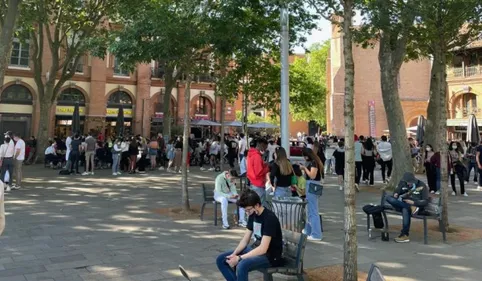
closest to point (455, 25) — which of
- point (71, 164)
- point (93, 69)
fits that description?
point (71, 164)

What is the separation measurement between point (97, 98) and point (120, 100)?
237cm

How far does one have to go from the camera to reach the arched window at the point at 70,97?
32.9 meters

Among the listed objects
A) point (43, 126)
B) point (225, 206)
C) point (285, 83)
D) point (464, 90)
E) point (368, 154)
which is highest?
point (464, 90)

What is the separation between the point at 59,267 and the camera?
17.5 ft

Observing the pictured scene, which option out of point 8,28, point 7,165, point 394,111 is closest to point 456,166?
point 394,111

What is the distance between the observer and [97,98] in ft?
112

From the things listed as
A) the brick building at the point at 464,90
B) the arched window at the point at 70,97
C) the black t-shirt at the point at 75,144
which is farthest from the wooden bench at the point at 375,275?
the brick building at the point at 464,90

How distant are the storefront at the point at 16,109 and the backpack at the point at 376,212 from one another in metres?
31.2

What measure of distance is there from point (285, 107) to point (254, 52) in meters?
2.19

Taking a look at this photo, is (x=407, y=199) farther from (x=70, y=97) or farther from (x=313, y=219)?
(x=70, y=97)

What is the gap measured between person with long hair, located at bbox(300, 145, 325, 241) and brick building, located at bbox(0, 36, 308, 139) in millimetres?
20401

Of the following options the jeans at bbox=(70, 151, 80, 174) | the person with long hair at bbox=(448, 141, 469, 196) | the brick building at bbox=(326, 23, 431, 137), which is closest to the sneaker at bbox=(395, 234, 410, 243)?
the person with long hair at bbox=(448, 141, 469, 196)

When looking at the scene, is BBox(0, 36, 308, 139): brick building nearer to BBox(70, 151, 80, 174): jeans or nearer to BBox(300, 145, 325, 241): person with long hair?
BBox(70, 151, 80, 174): jeans

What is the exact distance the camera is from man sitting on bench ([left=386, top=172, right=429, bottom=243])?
7.10m
